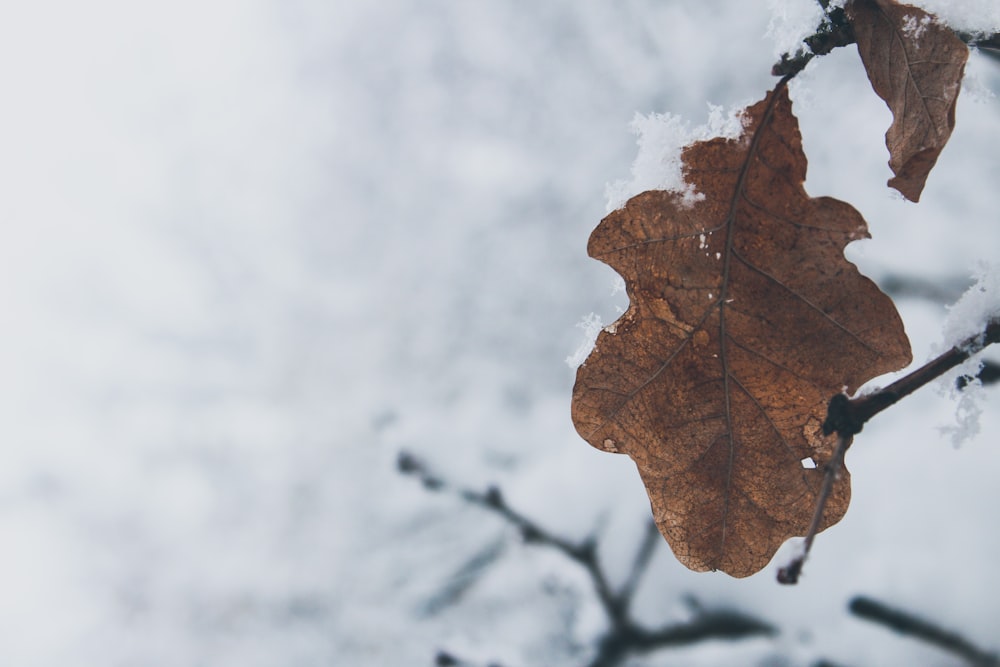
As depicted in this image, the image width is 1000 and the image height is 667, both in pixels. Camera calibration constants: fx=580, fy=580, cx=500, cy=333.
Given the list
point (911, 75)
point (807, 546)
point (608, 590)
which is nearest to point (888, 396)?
point (807, 546)

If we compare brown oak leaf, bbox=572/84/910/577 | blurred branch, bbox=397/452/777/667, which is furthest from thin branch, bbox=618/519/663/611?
brown oak leaf, bbox=572/84/910/577

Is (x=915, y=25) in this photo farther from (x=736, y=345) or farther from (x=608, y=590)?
(x=608, y=590)

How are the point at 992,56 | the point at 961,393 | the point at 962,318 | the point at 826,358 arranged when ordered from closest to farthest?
the point at 962,318, the point at 961,393, the point at 826,358, the point at 992,56

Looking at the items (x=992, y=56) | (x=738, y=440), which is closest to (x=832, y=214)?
(x=738, y=440)

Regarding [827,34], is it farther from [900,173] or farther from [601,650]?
[601,650]

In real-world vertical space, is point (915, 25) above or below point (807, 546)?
above

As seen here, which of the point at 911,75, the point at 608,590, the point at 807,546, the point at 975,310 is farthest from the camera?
the point at 608,590
